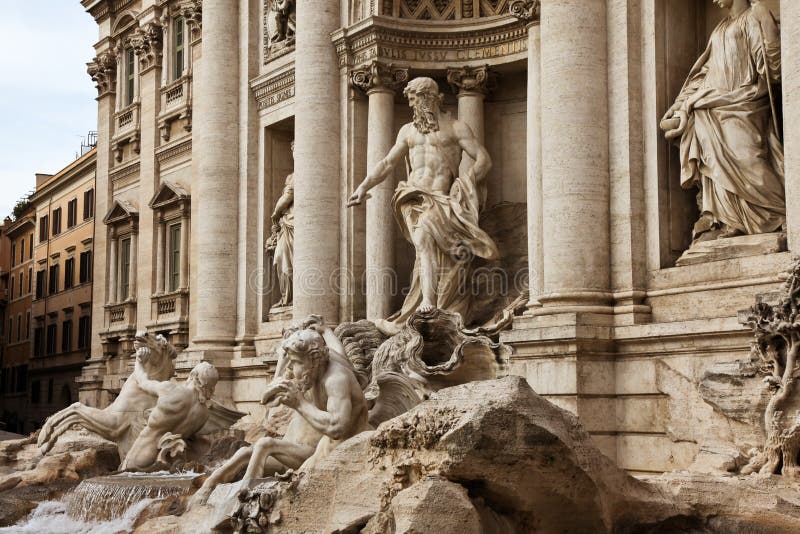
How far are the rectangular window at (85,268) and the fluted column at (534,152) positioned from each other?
27060 mm

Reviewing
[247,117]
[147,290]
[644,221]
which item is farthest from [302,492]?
[147,290]

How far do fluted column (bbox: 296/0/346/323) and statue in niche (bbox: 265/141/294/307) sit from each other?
137 centimetres

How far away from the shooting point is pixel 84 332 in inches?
1535

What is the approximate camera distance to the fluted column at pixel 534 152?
14.6 meters

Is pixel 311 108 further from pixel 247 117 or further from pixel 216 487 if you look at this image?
pixel 216 487

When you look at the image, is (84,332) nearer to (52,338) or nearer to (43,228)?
(52,338)

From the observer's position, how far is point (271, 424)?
1689 centimetres

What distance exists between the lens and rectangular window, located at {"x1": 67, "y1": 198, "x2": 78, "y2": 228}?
1671 inches

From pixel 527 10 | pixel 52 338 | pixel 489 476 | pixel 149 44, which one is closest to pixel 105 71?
pixel 149 44

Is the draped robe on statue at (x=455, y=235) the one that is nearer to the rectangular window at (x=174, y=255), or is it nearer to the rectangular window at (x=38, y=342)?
the rectangular window at (x=174, y=255)

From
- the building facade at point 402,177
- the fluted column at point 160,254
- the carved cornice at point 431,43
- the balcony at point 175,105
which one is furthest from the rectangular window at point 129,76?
the carved cornice at point 431,43

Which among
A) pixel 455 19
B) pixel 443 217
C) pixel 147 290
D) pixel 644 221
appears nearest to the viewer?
pixel 644 221

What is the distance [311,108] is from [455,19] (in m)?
2.67

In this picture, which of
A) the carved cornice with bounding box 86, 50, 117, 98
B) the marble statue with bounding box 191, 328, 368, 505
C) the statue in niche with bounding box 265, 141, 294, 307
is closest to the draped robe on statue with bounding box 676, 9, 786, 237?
the marble statue with bounding box 191, 328, 368, 505
